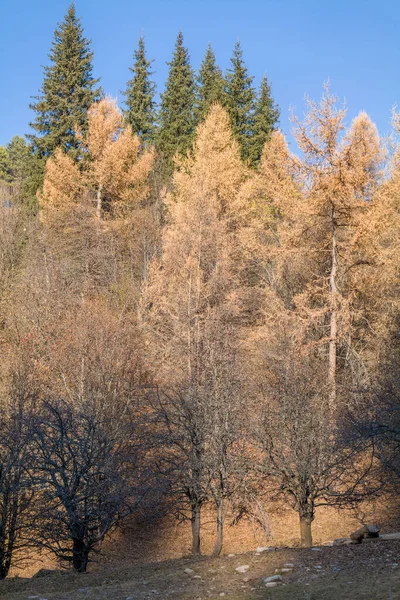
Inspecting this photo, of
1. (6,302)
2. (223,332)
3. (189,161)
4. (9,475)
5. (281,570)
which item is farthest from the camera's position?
(189,161)

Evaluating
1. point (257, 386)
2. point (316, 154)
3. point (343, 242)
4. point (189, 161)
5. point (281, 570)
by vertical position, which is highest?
point (189, 161)

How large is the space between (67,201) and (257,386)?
60.4 ft

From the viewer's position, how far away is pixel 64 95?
38625 millimetres

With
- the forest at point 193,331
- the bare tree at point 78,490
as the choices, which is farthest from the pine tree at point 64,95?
the bare tree at point 78,490

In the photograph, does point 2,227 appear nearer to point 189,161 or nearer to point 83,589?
point 189,161

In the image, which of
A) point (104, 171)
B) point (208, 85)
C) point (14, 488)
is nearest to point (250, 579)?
point (14, 488)

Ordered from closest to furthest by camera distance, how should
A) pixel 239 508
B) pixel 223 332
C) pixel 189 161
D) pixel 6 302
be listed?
pixel 239 508 < pixel 223 332 < pixel 6 302 < pixel 189 161

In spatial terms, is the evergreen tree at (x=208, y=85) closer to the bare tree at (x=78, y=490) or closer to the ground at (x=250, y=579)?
the bare tree at (x=78, y=490)

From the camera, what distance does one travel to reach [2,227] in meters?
31.9

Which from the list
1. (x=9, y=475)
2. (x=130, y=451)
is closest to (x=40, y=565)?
(x=130, y=451)

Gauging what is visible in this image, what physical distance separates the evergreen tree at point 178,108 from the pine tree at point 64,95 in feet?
16.8

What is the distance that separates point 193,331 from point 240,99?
23.3m

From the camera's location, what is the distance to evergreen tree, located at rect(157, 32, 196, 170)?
39969mm

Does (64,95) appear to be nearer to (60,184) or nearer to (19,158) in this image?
(60,184)
